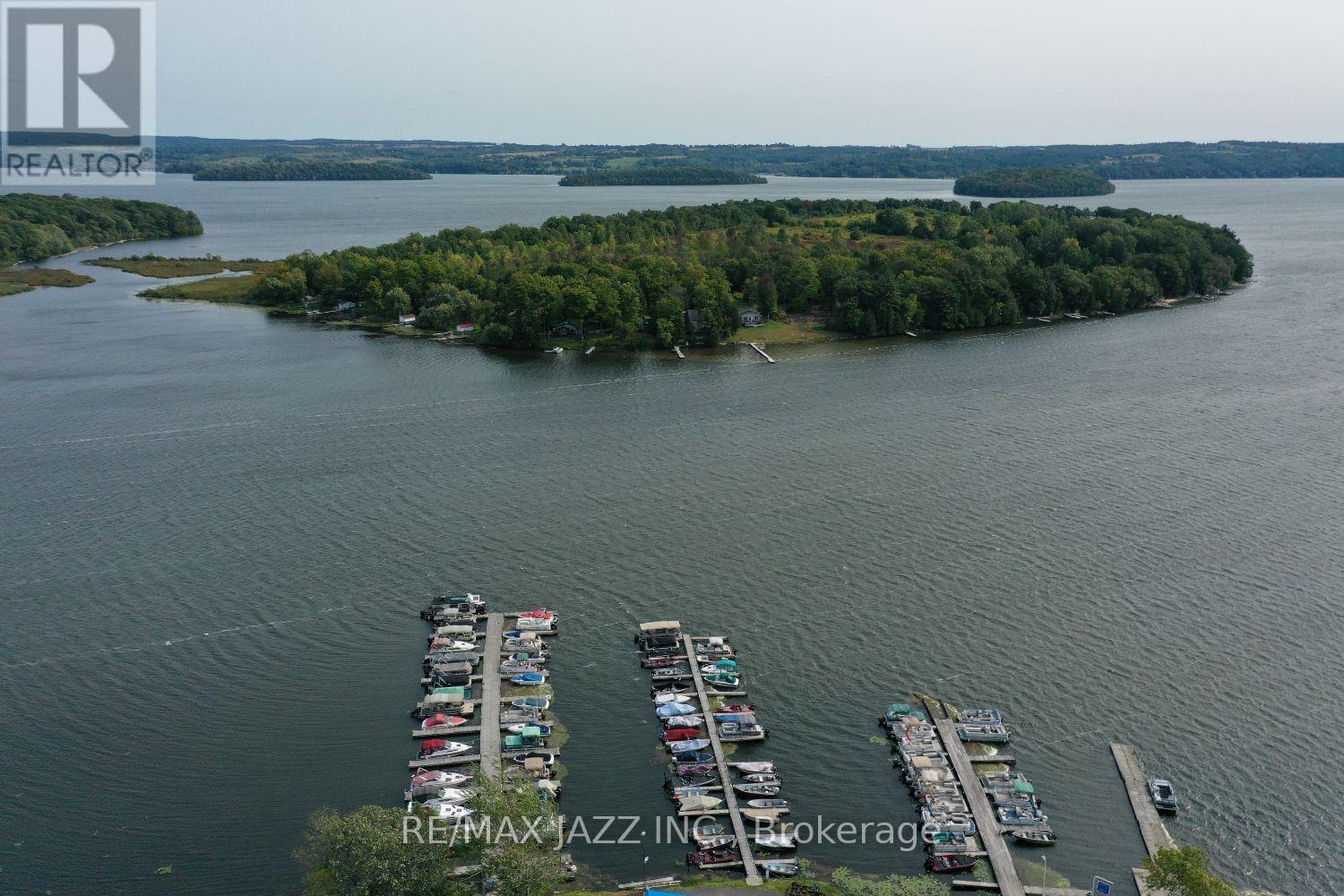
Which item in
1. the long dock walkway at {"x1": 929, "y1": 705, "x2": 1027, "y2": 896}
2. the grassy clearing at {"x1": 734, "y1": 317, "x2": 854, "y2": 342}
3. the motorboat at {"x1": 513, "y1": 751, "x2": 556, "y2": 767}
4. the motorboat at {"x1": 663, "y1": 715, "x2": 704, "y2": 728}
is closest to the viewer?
the long dock walkway at {"x1": 929, "y1": 705, "x2": 1027, "y2": 896}

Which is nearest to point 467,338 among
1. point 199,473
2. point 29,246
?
point 199,473

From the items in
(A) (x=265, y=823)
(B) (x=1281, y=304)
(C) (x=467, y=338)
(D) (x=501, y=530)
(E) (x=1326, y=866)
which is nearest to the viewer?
(E) (x=1326, y=866)

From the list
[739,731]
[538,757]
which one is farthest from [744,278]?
[538,757]

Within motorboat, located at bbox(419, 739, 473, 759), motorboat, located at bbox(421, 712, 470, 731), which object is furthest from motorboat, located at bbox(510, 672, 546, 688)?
motorboat, located at bbox(419, 739, 473, 759)

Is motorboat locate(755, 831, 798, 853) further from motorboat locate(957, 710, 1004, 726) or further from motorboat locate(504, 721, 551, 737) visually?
motorboat locate(504, 721, 551, 737)

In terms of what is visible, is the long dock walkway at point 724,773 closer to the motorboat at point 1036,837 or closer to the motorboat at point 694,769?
the motorboat at point 694,769

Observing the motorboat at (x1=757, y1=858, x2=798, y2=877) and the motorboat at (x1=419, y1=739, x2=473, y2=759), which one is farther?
the motorboat at (x1=419, y1=739, x2=473, y2=759)

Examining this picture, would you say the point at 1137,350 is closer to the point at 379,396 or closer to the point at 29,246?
the point at 379,396
